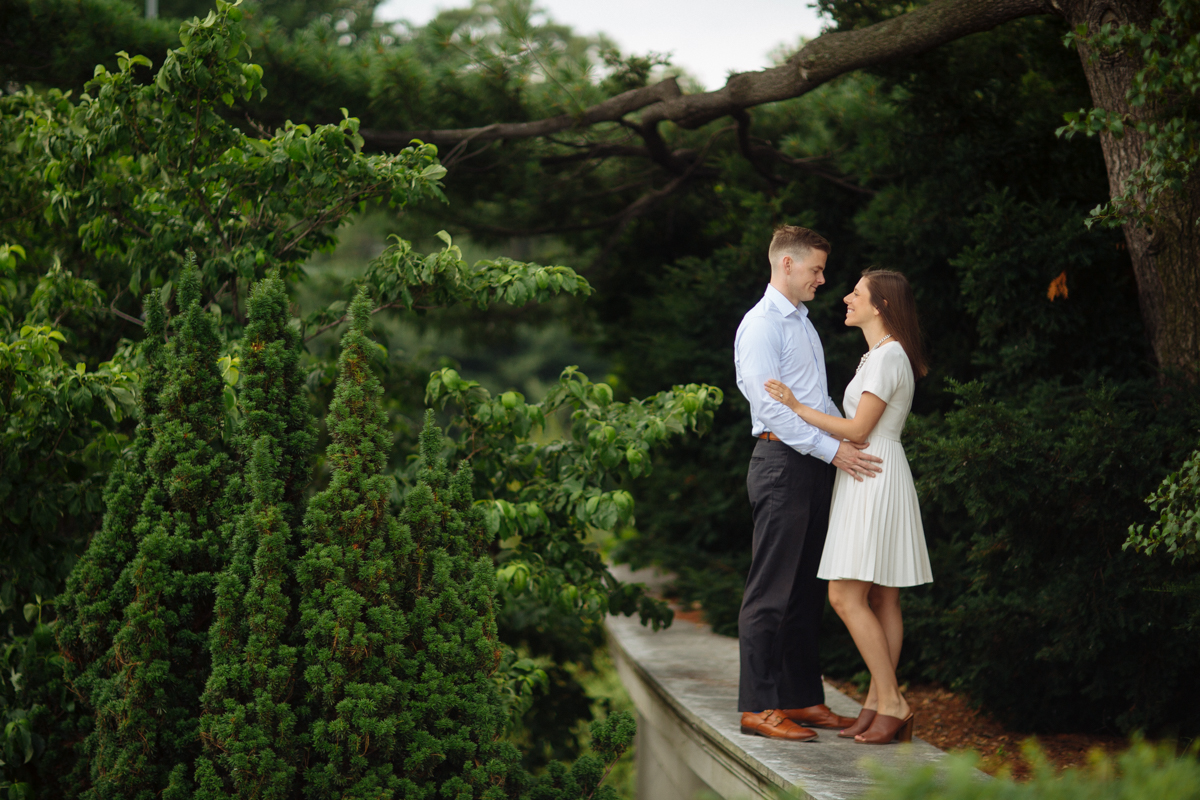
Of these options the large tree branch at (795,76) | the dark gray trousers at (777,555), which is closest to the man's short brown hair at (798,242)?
the dark gray trousers at (777,555)

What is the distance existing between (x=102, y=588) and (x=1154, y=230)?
4.34 m

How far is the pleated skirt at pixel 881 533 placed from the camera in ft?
11.0

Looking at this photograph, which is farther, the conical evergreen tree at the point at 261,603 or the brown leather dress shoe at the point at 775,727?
the brown leather dress shoe at the point at 775,727

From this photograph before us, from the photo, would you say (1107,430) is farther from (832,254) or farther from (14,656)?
(14,656)

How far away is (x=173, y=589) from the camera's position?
3.02 m

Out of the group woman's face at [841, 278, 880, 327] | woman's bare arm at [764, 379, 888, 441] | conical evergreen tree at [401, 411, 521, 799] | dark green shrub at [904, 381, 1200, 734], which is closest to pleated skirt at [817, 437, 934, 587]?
woman's bare arm at [764, 379, 888, 441]

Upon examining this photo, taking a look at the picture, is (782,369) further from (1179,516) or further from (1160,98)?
(1160,98)

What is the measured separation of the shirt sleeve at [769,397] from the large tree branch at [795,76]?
1.68 meters

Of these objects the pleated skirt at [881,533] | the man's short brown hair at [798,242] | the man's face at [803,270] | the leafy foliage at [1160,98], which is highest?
the leafy foliage at [1160,98]

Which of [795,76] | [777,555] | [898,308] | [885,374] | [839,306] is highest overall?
[795,76]

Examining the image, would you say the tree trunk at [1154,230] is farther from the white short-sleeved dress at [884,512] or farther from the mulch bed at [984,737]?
the mulch bed at [984,737]

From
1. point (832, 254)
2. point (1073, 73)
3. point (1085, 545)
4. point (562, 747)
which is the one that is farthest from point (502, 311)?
point (1085, 545)

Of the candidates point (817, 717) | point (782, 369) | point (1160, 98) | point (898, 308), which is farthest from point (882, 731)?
point (1160, 98)

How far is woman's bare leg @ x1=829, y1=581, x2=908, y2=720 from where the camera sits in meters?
3.42
